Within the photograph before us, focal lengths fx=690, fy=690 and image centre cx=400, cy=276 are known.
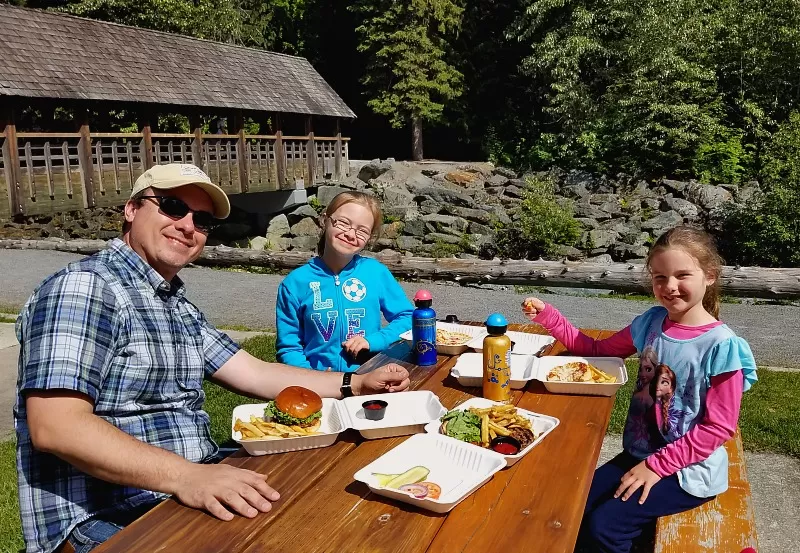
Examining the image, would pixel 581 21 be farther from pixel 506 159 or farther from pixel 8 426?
pixel 8 426

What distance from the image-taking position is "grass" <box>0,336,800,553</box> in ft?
13.4

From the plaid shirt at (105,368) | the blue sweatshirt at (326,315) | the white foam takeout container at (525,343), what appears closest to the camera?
the plaid shirt at (105,368)

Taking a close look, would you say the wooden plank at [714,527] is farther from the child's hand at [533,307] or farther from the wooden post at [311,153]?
the wooden post at [311,153]

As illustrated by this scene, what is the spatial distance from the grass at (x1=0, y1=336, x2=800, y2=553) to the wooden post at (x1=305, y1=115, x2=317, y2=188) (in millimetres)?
18587

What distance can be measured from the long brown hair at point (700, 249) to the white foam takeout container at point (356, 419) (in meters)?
1.13

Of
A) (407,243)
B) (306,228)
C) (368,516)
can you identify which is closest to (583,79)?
(407,243)

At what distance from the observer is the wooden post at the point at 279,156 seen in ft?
72.8

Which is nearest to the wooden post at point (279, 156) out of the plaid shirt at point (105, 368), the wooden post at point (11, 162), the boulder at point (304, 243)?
the boulder at point (304, 243)

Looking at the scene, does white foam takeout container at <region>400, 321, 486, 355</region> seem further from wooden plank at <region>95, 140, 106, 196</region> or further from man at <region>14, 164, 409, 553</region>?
wooden plank at <region>95, 140, 106, 196</region>

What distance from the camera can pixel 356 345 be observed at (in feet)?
12.8

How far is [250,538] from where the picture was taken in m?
1.89

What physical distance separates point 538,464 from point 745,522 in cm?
113

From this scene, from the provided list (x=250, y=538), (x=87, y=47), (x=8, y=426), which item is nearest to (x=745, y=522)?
(x=250, y=538)

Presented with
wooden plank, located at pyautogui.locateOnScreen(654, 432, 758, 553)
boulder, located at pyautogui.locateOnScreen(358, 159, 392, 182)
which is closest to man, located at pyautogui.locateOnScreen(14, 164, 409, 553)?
wooden plank, located at pyautogui.locateOnScreen(654, 432, 758, 553)
